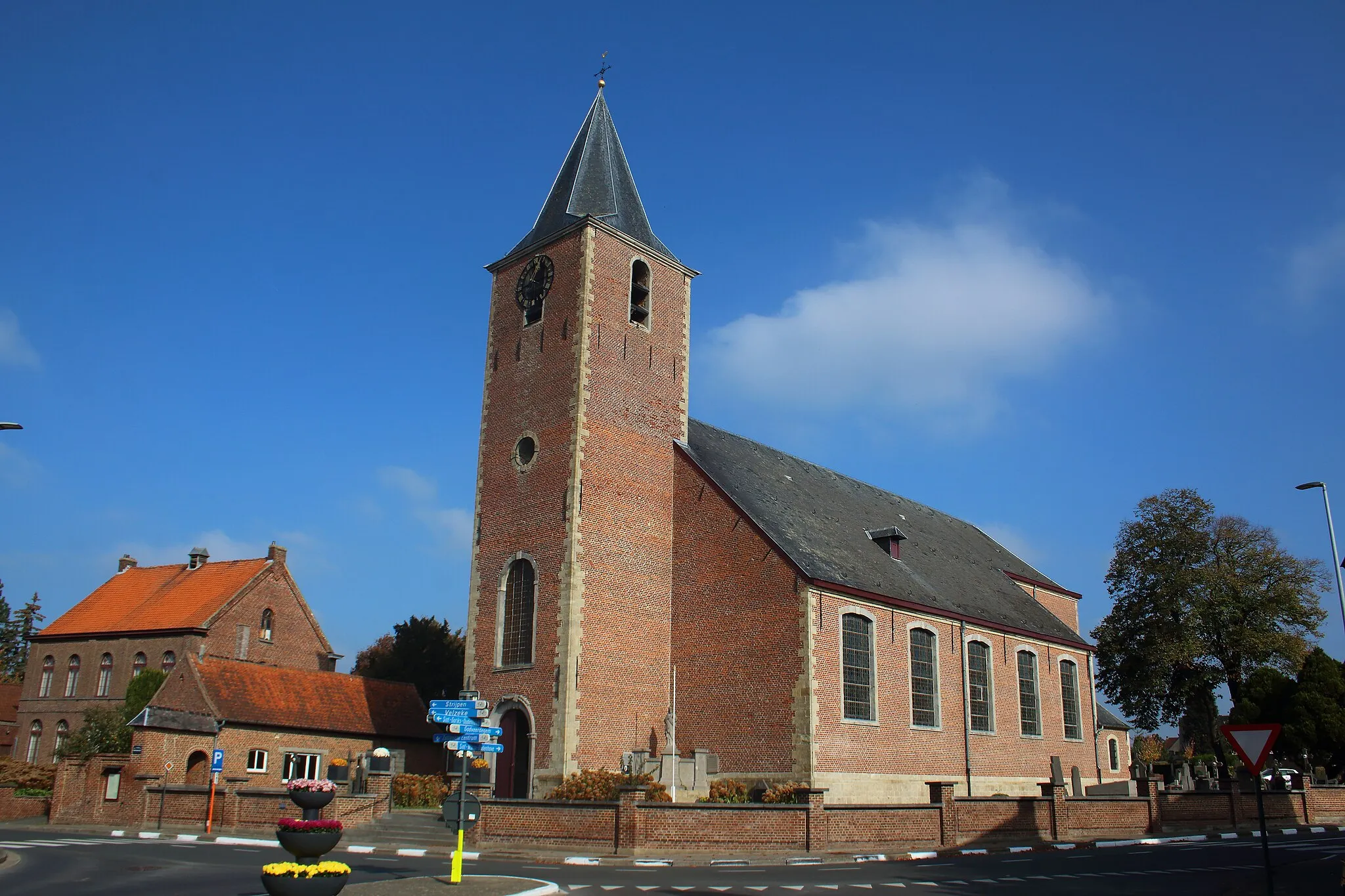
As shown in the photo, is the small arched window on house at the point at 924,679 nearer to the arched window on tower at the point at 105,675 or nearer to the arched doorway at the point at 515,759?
the arched doorway at the point at 515,759

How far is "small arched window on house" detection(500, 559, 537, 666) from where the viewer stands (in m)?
24.5

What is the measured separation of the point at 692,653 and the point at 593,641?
2778 millimetres

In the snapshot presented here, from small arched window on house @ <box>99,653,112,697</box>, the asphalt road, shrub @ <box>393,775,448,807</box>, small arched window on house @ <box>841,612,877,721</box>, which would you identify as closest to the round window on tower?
shrub @ <box>393,775,448,807</box>

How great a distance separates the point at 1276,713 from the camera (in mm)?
36906

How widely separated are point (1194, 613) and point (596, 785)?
2758cm

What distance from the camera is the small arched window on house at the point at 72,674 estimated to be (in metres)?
40.0

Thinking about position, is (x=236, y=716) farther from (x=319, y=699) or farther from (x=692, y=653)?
(x=692, y=653)

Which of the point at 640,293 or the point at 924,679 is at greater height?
the point at 640,293

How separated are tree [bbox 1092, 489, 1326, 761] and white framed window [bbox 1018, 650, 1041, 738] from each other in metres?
10.2

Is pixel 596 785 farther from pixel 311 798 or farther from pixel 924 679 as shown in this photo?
pixel 311 798

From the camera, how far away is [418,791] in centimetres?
2530

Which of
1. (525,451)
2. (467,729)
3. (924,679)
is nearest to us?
(467,729)

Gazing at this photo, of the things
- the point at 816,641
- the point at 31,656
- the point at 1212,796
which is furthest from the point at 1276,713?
the point at 31,656

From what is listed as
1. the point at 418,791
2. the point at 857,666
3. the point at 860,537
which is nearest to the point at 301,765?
the point at 418,791
